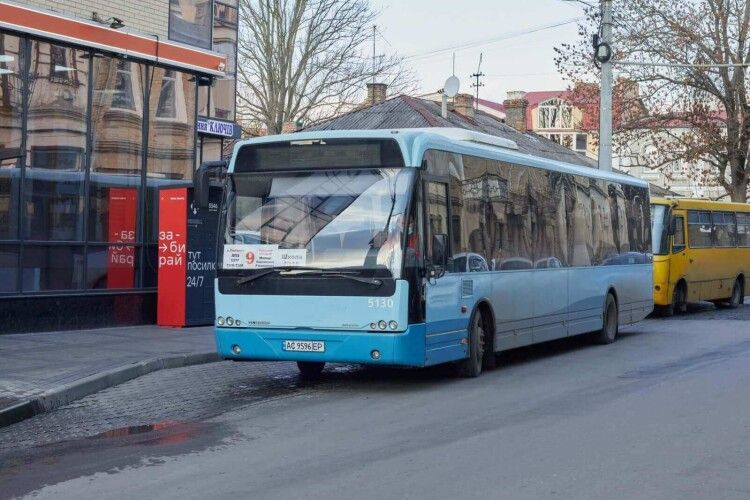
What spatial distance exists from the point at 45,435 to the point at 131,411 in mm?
1375

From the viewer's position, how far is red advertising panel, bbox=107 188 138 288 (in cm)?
1905

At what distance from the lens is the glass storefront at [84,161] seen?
17.2 m

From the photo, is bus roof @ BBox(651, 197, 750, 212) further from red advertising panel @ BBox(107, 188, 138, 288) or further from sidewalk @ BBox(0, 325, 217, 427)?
red advertising panel @ BBox(107, 188, 138, 288)

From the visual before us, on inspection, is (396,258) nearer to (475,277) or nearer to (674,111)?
(475,277)

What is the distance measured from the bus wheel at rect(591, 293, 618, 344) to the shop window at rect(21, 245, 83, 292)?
8274 millimetres

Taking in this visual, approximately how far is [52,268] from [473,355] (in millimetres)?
7393

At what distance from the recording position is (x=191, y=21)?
20953 mm

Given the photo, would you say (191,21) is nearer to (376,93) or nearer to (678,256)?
(678,256)

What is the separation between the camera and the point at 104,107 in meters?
19.0

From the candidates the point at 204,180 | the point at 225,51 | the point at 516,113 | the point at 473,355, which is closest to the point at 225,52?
the point at 225,51

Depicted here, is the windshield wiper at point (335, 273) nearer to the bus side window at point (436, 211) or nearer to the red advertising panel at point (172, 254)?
the bus side window at point (436, 211)

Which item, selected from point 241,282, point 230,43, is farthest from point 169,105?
point 241,282

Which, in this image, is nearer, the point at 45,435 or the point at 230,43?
the point at 45,435

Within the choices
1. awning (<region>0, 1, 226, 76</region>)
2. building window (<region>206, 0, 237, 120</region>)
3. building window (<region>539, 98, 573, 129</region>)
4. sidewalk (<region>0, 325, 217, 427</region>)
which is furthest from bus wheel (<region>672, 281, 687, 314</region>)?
building window (<region>539, 98, 573, 129</region>)
